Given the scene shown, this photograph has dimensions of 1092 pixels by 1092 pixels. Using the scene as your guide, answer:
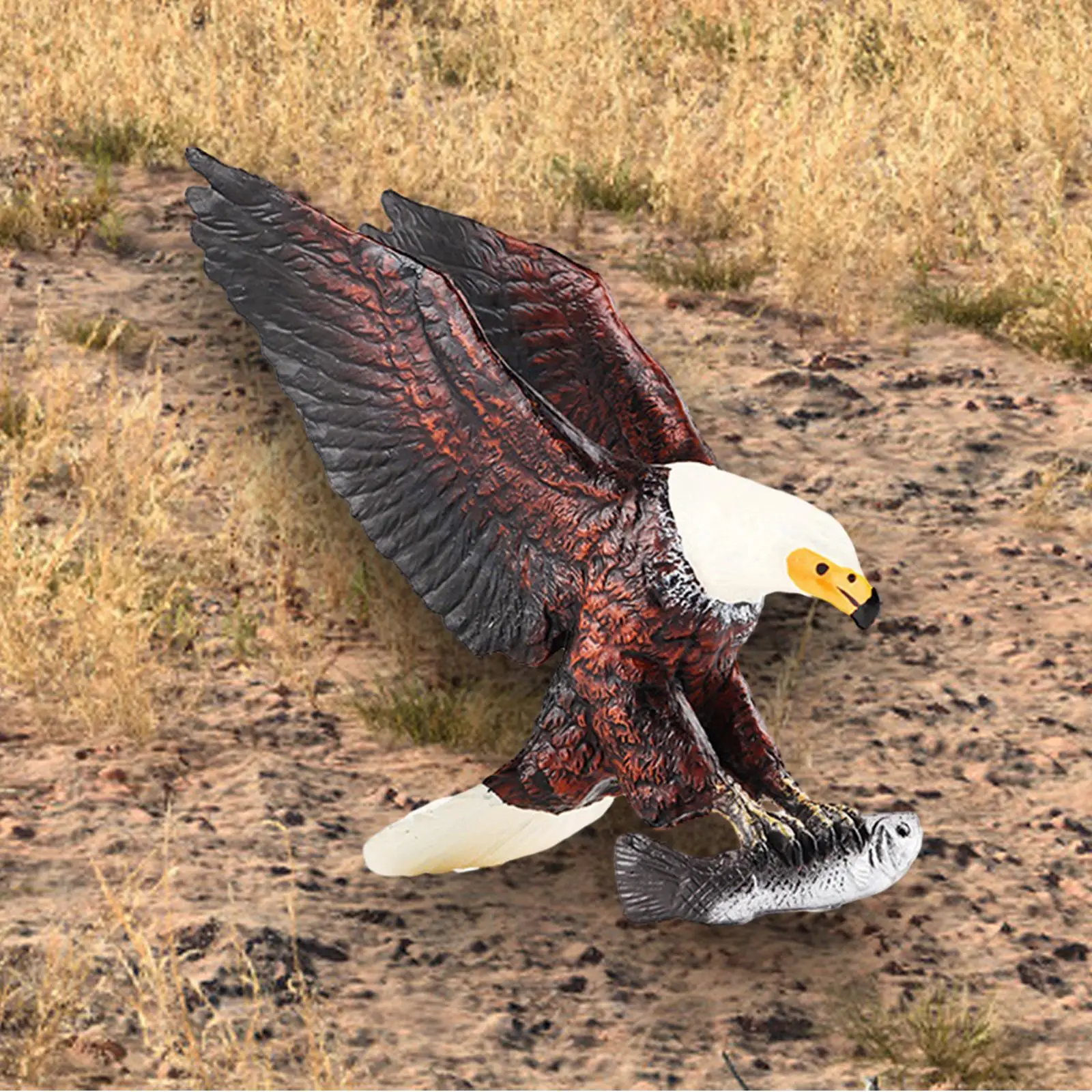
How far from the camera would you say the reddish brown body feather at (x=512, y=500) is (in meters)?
4.39

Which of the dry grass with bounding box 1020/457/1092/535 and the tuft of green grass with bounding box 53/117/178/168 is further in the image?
the tuft of green grass with bounding box 53/117/178/168

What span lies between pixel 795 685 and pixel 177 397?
235 cm

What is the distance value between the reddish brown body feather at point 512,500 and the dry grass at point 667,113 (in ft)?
9.81

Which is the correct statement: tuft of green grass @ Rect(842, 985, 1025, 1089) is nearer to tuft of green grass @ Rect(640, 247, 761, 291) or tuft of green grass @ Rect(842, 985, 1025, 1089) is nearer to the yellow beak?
the yellow beak

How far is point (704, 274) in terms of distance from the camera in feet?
24.8

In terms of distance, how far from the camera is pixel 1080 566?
5.99 m

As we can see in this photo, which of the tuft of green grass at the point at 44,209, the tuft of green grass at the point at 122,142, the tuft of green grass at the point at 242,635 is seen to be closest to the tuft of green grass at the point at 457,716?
the tuft of green grass at the point at 242,635

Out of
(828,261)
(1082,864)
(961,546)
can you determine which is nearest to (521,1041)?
(1082,864)

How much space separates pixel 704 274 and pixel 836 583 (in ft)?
11.9

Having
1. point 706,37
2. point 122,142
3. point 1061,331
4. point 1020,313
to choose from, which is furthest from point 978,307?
point 122,142

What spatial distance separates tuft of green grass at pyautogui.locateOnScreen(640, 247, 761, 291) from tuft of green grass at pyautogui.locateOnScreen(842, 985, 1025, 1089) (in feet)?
12.6

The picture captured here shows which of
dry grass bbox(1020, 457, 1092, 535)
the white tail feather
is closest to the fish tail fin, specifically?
the white tail feather

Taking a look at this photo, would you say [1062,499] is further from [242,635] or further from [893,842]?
[242,635]

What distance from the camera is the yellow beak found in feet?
13.5
